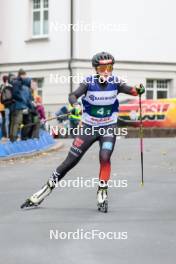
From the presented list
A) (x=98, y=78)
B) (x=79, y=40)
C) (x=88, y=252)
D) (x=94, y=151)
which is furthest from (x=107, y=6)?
(x=88, y=252)

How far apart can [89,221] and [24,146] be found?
10489 millimetres

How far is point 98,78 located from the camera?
31.4 feet

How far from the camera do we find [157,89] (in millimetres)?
39000

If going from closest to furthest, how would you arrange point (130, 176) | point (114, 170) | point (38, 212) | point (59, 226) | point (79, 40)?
point (59, 226) → point (38, 212) → point (130, 176) → point (114, 170) → point (79, 40)

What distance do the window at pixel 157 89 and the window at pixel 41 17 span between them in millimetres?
5698

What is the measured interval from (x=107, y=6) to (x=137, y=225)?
29656 mm

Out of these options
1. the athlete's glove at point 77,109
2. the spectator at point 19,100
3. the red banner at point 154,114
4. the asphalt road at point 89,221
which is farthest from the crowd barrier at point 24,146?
the red banner at point 154,114

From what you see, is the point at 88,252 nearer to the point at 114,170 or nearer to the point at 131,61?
the point at 114,170

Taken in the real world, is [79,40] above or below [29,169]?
above

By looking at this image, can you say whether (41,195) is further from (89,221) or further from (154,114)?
(154,114)

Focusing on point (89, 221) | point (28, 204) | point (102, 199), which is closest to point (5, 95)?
point (28, 204)

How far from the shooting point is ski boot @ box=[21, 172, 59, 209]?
9648 millimetres

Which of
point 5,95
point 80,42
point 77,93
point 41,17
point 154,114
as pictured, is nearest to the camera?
point 77,93

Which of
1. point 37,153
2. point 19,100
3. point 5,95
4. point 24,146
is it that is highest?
point 5,95
